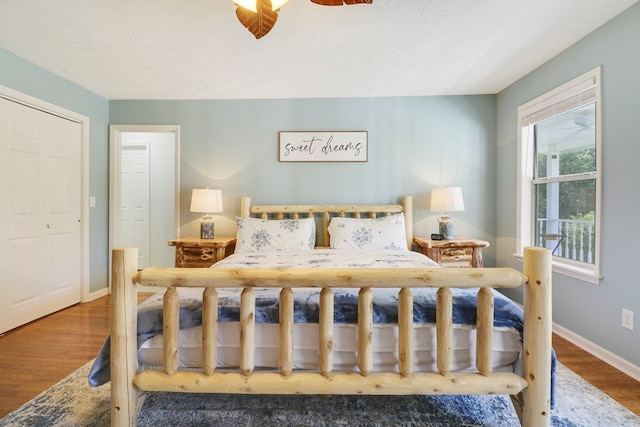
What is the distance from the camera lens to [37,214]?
2709 mm

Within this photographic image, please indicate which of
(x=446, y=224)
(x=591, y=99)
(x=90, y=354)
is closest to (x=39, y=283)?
(x=90, y=354)

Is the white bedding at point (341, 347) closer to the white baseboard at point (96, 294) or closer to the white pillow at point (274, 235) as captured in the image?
the white pillow at point (274, 235)

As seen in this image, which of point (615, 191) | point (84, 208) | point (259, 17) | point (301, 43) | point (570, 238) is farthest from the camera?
point (84, 208)

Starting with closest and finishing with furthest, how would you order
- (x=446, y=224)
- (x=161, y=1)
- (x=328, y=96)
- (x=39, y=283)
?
(x=161, y=1) < (x=39, y=283) < (x=446, y=224) < (x=328, y=96)

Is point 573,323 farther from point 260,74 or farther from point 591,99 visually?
point 260,74

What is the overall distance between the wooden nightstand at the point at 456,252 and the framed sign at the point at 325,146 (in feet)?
4.02

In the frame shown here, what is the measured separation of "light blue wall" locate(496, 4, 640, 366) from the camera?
73.2 inches

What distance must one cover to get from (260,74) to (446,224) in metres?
2.38

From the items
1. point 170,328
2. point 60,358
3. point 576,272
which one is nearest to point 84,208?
point 60,358

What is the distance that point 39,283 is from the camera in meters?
2.74

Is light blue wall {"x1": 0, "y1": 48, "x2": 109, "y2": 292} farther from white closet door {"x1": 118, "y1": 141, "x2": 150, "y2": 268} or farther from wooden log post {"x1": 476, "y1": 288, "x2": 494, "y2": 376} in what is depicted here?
wooden log post {"x1": 476, "y1": 288, "x2": 494, "y2": 376}

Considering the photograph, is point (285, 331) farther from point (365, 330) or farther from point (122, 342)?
point (122, 342)

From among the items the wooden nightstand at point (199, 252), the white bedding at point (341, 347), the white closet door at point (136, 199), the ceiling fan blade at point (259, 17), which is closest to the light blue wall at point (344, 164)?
the wooden nightstand at point (199, 252)

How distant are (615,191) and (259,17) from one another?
8.44 feet
